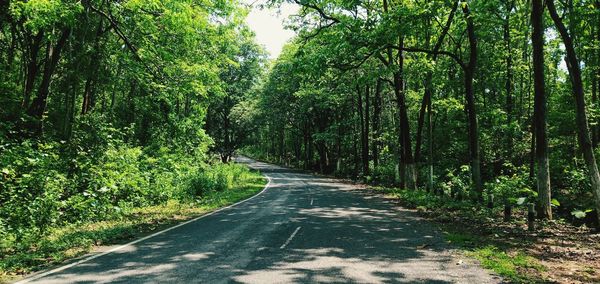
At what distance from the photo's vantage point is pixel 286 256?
746 centimetres

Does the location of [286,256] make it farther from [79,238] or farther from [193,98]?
[193,98]

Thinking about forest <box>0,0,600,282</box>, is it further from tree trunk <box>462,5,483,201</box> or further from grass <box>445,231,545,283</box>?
grass <box>445,231,545,283</box>

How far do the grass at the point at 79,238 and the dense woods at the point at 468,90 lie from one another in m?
7.44

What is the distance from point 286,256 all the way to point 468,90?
12.8m

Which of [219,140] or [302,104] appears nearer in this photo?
[302,104]

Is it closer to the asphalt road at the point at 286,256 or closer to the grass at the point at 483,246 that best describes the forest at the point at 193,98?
the grass at the point at 483,246

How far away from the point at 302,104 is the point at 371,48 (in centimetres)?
3015

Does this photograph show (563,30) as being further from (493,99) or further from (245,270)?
(493,99)

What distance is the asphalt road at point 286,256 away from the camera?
614cm

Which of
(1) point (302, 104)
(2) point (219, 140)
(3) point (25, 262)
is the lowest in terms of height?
(3) point (25, 262)

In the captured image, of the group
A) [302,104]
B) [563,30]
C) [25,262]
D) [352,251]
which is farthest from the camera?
[302,104]

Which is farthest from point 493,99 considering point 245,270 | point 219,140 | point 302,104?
point 219,140

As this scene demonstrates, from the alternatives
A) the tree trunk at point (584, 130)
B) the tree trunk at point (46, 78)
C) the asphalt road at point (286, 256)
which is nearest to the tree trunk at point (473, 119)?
the tree trunk at point (584, 130)

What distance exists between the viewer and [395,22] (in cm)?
1358
